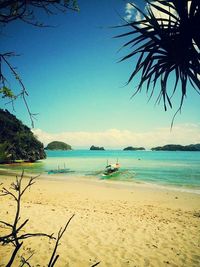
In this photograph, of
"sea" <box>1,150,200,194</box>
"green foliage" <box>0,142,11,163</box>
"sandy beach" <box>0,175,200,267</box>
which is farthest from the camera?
"sea" <box>1,150,200,194</box>

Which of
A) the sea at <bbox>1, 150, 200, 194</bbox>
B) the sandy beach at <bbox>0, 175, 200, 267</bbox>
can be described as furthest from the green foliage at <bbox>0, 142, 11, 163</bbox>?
the sea at <bbox>1, 150, 200, 194</bbox>

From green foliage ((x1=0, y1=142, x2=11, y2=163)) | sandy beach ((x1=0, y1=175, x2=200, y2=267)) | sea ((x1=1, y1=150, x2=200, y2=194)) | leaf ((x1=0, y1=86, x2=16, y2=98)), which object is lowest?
sea ((x1=1, y1=150, x2=200, y2=194))

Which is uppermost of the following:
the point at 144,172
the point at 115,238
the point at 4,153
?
the point at 4,153

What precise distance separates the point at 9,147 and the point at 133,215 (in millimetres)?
9557

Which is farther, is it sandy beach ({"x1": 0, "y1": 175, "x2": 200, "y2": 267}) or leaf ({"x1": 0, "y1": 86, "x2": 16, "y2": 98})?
sandy beach ({"x1": 0, "y1": 175, "x2": 200, "y2": 267})

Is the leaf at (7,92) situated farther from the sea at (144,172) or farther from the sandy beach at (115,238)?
the sea at (144,172)

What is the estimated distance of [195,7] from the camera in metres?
2.95

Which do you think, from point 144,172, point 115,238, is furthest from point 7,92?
point 144,172

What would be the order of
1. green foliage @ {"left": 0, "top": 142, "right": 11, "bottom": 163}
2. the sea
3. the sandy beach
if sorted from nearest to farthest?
green foliage @ {"left": 0, "top": 142, "right": 11, "bottom": 163} → the sandy beach → the sea

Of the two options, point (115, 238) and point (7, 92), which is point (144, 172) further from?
point (7, 92)

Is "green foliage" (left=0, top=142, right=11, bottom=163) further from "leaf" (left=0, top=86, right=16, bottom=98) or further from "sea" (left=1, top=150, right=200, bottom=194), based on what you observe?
"sea" (left=1, top=150, right=200, bottom=194)

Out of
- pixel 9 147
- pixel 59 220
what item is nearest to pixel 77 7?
pixel 9 147

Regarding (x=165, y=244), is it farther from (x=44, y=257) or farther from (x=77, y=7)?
(x=77, y=7)

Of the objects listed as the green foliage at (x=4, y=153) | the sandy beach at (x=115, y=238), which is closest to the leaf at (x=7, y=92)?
the green foliage at (x=4, y=153)
